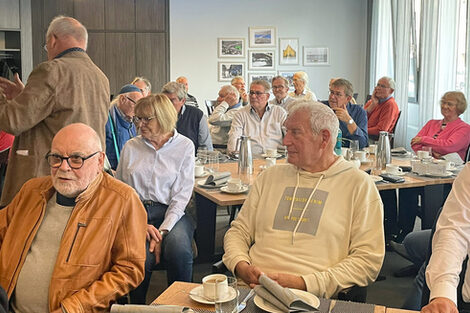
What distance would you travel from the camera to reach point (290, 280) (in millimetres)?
2227

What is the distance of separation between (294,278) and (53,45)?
77.8 inches

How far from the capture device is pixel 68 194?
7.16 feet

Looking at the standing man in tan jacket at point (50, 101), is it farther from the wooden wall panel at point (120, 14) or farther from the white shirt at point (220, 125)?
the wooden wall panel at point (120, 14)

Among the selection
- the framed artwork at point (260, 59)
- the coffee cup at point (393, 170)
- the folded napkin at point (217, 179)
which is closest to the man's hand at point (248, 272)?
the folded napkin at point (217, 179)

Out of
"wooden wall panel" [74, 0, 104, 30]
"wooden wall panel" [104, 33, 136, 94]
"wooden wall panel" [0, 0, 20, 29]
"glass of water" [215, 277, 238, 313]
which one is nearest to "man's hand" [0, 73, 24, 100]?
"glass of water" [215, 277, 238, 313]

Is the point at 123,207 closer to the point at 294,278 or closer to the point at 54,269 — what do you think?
the point at 54,269

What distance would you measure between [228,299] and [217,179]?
81.5 inches

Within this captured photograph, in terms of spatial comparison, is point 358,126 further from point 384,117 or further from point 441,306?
point 441,306

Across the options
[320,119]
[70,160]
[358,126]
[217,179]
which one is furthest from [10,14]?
[320,119]

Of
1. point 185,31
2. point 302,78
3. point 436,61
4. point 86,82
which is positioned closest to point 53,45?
point 86,82

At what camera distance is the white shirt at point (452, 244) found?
1849mm

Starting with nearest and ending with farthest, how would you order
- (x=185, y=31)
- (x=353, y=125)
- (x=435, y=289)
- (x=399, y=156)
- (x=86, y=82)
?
(x=435, y=289) < (x=86, y=82) < (x=399, y=156) < (x=353, y=125) < (x=185, y=31)

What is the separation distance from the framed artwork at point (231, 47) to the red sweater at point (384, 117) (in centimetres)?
390

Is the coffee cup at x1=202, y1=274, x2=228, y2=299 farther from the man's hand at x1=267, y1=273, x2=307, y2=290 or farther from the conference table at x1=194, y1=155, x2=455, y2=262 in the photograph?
the conference table at x1=194, y1=155, x2=455, y2=262
